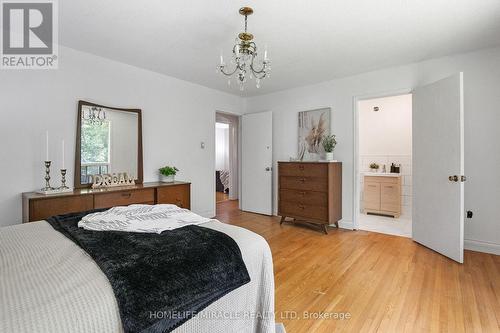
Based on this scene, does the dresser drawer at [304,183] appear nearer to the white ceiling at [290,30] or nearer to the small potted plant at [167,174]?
the white ceiling at [290,30]

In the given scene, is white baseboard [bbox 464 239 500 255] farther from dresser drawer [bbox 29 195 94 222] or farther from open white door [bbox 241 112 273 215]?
dresser drawer [bbox 29 195 94 222]

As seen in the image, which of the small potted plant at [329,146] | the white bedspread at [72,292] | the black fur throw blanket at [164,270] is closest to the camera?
the white bedspread at [72,292]

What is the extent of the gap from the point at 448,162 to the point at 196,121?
358cm

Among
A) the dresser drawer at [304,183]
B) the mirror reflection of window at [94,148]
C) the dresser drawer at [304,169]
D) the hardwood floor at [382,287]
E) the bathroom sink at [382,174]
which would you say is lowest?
the hardwood floor at [382,287]

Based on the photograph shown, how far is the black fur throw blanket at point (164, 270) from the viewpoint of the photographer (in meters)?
0.83

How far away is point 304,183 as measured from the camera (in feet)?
12.5

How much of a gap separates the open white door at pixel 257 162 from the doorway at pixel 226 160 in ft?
3.84

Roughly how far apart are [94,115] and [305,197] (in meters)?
3.11

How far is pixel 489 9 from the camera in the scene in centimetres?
211

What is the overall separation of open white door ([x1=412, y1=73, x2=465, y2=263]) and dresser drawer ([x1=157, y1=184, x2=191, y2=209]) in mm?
3160

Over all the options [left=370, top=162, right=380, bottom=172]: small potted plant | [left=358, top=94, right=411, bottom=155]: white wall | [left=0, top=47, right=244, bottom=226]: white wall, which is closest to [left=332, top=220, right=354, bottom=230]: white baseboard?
[left=370, top=162, right=380, bottom=172]: small potted plant

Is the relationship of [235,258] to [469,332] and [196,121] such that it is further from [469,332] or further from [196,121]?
[196,121]

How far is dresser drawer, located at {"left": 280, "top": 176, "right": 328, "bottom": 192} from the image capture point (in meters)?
3.61

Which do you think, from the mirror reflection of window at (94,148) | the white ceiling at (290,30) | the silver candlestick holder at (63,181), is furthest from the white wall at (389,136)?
the silver candlestick holder at (63,181)
